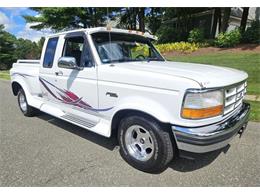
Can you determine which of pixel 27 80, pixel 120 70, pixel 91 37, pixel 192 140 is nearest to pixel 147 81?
pixel 120 70

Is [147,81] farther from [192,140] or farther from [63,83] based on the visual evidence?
[63,83]

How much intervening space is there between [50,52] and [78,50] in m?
0.82

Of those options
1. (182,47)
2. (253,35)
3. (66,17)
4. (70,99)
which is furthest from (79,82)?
(66,17)

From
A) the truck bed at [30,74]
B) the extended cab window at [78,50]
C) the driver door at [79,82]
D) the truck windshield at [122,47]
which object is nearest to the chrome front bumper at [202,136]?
the driver door at [79,82]

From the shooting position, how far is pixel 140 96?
3207mm

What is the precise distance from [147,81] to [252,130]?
116 inches

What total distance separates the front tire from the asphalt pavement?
0.14 m

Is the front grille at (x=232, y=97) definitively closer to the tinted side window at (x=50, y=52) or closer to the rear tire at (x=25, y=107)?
the tinted side window at (x=50, y=52)

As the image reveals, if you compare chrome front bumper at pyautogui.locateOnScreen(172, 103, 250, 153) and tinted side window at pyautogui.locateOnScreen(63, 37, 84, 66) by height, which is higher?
tinted side window at pyautogui.locateOnScreen(63, 37, 84, 66)

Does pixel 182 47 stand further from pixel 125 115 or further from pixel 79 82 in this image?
pixel 125 115

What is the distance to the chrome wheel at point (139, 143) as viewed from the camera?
3.34 metres

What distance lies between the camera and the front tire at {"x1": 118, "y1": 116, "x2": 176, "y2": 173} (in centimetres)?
310

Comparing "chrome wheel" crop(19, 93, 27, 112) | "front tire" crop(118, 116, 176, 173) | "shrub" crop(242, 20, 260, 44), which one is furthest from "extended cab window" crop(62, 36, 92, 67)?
"shrub" crop(242, 20, 260, 44)

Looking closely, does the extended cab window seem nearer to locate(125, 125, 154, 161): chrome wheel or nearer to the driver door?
the driver door
